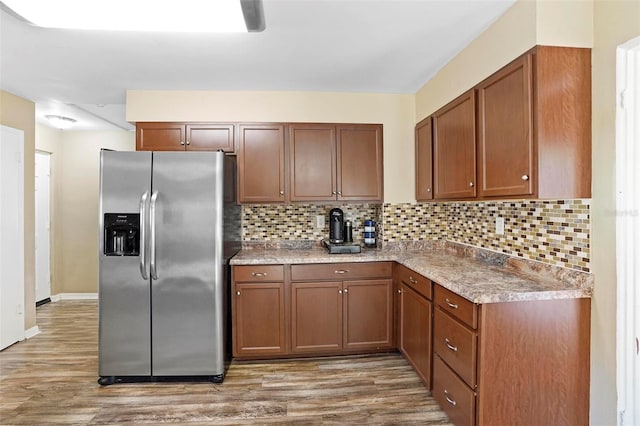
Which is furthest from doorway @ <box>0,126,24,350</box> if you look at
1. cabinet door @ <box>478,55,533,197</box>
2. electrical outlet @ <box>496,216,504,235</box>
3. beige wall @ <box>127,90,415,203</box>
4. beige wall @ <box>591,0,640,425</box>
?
beige wall @ <box>591,0,640,425</box>

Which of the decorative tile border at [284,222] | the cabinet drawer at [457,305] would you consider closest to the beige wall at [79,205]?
Result: the decorative tile border at [284,222]

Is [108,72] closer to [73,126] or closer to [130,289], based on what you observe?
[130,289]

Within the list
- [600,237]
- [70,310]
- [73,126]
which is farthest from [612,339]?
[73,126]

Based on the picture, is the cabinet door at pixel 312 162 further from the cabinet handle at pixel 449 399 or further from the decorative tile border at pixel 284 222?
the cabinet handle at pixel 449 399

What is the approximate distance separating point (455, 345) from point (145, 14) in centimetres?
242

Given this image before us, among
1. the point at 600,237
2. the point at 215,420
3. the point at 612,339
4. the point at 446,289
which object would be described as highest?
the point at 600,237

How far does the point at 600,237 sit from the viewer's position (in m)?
1.70

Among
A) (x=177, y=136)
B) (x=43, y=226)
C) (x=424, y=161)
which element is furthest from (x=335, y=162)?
(x=43, y=226)

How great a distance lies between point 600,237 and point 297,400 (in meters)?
2.05

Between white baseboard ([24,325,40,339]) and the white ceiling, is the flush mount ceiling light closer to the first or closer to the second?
the white ceiling

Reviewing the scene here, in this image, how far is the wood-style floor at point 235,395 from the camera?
2.18 metres

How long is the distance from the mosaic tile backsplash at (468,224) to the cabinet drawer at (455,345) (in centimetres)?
69

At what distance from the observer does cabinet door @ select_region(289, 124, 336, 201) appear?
3.24 metres

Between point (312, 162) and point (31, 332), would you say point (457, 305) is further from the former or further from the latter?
point (31, 332)
